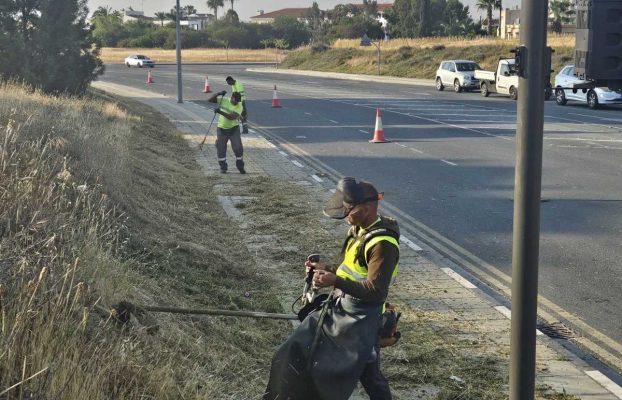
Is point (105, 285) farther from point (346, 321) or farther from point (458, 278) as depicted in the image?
point (458, 278)

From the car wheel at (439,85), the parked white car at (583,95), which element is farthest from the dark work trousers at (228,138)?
the car wheel at (439,85)

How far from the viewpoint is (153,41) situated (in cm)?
12306

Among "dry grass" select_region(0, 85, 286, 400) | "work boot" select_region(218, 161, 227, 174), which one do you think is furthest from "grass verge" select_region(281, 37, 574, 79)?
"dry grass" select_region(0, 85, 286, 400)

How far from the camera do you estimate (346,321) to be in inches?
200

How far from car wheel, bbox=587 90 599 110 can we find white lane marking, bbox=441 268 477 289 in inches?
1025

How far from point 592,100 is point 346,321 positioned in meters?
31.9

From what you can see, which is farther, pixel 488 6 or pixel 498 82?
pixel 488 6

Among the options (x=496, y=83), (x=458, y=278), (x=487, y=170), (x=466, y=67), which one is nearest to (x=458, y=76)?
(x=466, y=67)

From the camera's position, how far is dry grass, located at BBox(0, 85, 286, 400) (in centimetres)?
477

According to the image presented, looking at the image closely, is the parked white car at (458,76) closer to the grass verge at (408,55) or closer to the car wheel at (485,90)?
the car wheel at (485,90)

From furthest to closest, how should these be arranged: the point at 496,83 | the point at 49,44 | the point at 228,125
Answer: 1. the point at 496,83
2. the point at 49,44
3. the point at 228,125

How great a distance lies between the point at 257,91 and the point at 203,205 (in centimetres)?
3511

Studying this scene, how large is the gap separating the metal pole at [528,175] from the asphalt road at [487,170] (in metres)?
3.37

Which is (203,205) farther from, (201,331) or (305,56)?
(305,56)
